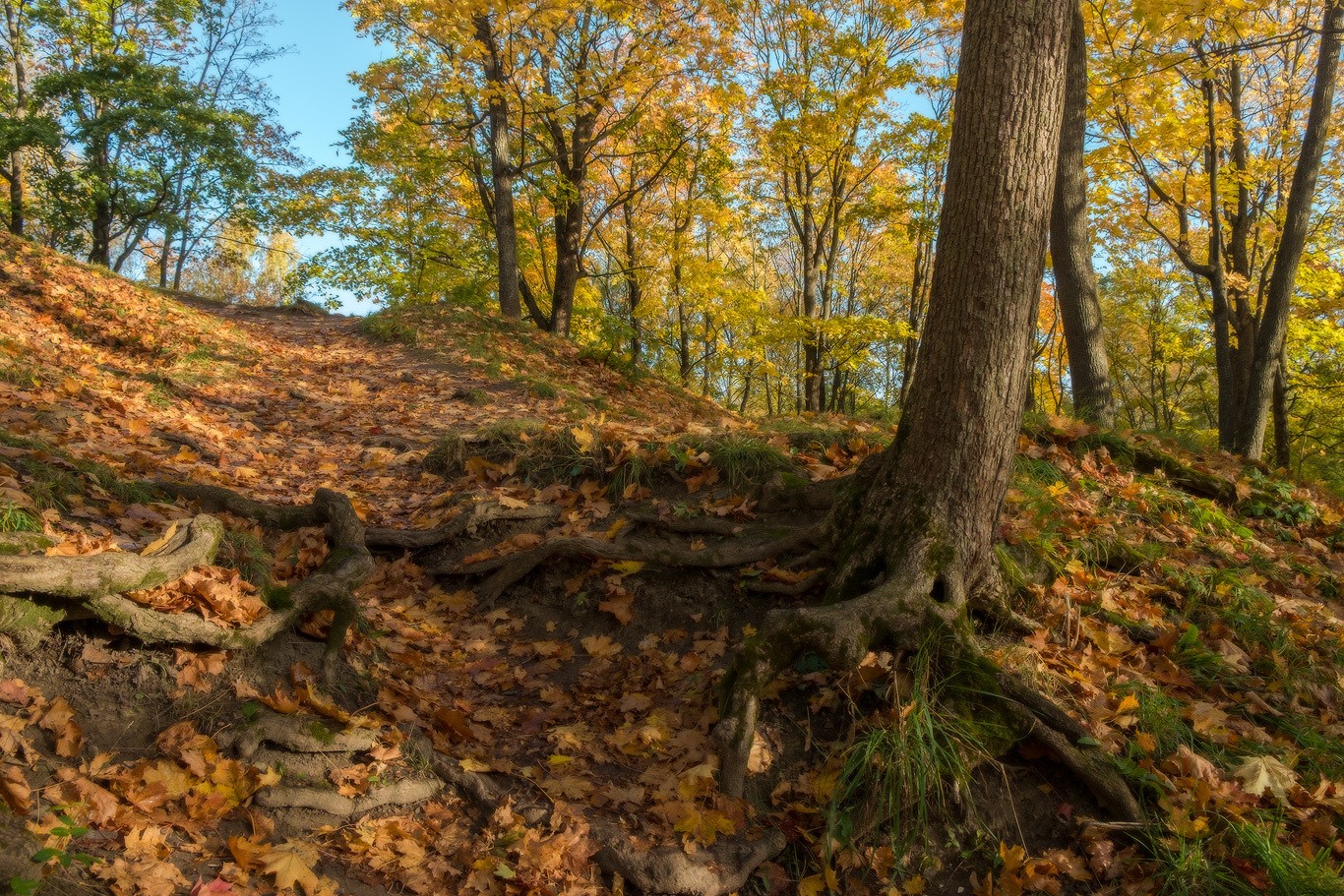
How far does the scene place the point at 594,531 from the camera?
5.36 meters

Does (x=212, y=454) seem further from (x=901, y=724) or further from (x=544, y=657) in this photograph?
(x=901, y=724)

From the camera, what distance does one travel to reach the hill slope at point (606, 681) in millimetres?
2787

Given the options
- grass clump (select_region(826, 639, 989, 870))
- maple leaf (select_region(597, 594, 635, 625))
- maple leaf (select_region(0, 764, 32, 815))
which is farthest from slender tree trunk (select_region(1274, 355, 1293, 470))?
maple leaf (select_region(0, 764, 32, 815))

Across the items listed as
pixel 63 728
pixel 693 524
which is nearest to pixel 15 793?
pixel 63 728

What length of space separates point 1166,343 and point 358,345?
1891 cm

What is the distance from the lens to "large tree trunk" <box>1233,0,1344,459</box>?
7.79 metres

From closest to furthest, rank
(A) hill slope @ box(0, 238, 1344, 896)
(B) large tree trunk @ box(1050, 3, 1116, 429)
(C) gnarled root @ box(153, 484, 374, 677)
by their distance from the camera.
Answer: (A) hill slope @ box(0, 238, 1344, 896), (C) gnarled root @ box(153, 484, 374, 677), (B) large tree trunk @ box(1050, 3, 1116, 429)

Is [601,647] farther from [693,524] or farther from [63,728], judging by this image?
[63,728]

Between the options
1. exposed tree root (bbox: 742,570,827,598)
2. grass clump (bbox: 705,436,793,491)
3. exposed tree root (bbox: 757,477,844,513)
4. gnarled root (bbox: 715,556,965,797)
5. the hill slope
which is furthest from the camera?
grass clump (bbox: 705,436,793,491)

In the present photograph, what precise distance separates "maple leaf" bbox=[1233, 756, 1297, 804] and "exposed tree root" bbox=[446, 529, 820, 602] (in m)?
2.26

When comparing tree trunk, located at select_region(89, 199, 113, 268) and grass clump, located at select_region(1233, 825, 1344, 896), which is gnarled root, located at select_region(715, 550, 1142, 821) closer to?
grass clump, located at select_region(1233, 825, 1344, 896)

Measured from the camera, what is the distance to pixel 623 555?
4.86 meters

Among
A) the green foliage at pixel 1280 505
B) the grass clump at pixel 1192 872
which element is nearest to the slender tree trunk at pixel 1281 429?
the green foliage at pixel 1280 505

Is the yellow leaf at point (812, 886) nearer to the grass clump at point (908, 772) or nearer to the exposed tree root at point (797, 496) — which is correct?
the grass clump at point (908, 772)
